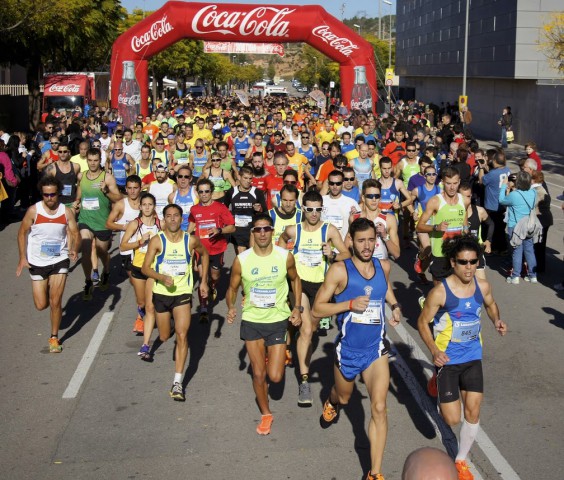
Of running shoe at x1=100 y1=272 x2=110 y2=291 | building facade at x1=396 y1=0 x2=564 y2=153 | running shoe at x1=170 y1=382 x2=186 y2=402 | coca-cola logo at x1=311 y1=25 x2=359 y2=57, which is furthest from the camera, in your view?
building facade at x1=396 y1=0 x2=564 y2=153

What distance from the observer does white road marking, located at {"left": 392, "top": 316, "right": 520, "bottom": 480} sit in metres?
5.87

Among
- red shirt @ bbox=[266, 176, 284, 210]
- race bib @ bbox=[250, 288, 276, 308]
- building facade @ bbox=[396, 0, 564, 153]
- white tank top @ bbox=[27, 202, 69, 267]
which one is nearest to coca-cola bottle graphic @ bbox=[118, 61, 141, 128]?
red shirt @ bbox=[266, 176, 284, 210]

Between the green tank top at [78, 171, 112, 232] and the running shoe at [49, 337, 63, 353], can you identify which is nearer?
the running shoe at [49, 337, 63, 353]

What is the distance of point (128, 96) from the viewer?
23.8 m

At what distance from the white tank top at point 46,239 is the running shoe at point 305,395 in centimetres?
313

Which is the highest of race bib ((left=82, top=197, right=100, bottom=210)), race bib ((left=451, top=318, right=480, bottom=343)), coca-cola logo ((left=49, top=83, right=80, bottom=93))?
coca-cola logo ((left=49, top=83, right=80, bottom=93))

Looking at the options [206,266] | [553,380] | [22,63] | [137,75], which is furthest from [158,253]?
[22,63]

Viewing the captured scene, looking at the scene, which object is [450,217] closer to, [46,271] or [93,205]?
[46,271]

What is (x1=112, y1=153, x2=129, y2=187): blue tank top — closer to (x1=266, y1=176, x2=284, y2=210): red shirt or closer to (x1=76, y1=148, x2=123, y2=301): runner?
(x1=266, y1=176, x2=284, y2=210): red shirt

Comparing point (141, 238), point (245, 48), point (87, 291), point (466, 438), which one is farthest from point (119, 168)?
point (245, 48)

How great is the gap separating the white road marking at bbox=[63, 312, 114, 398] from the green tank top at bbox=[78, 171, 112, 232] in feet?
4.38

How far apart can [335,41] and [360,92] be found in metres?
1.60

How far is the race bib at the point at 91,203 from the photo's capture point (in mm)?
10953

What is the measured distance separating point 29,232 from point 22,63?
109 feet
